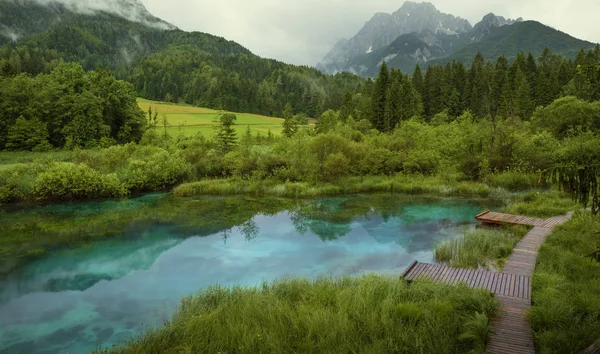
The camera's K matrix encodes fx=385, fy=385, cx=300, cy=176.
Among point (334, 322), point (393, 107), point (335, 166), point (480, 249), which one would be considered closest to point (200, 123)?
point (393, 107)

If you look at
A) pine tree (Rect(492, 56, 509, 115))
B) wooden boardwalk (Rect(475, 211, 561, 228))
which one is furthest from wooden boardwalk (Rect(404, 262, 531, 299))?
pine tree (Rect(492, 56, 509, 115))

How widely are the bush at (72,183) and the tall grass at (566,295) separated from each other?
1072 inches

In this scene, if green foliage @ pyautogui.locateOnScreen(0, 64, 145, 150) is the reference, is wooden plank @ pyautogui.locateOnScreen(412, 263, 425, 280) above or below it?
below

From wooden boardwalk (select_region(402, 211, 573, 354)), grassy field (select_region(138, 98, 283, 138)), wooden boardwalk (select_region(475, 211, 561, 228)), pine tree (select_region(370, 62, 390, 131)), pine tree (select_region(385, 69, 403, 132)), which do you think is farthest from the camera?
grassy field (select_region(138, 98, 283, 138))

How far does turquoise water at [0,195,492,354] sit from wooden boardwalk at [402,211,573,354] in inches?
120

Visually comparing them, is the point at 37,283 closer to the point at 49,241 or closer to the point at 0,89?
the point at 49,241

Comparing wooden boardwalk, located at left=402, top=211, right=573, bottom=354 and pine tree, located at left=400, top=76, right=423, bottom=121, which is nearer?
wooden boardwalk, located at left=402, top=211, right=573, bottom=354

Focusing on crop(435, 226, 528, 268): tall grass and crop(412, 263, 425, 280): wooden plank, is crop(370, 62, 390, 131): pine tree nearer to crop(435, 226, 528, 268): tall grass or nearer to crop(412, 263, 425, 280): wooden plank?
crop(435, 226, 528, 268): tall grass

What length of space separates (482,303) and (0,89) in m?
50.6

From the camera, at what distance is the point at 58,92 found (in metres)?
43.4

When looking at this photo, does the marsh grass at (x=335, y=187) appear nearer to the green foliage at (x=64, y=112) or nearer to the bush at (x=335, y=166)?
the bush at (x=335, y=166)

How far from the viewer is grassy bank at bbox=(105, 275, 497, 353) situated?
7.68 metres

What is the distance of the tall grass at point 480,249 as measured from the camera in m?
14.1


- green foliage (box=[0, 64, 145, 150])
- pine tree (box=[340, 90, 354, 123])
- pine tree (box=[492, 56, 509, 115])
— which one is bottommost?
green foliage (box=[0, 64, 145, 150])
